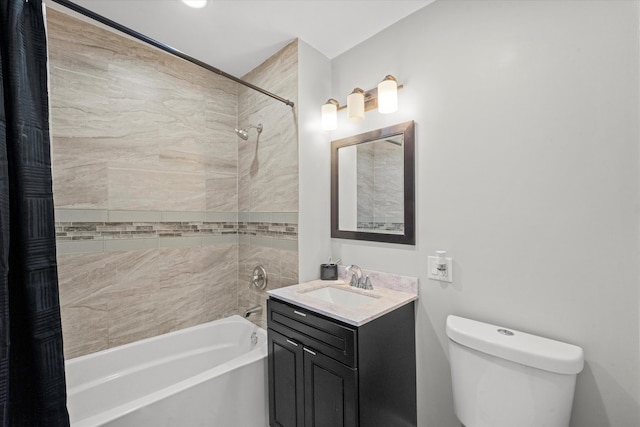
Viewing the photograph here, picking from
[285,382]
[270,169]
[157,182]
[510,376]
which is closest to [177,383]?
[285,382]

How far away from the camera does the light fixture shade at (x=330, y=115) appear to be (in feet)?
6.37

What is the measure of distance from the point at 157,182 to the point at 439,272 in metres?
1.98

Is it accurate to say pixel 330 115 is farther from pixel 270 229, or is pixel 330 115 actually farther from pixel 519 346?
pixel 519 346

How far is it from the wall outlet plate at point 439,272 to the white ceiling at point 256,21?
4.77ft

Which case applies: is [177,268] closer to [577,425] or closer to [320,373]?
[320,373]

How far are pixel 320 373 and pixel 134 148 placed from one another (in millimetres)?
1871

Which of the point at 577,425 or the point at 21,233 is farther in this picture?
the point at 577,425

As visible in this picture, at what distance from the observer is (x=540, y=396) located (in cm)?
106

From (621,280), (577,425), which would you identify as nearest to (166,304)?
(577,425)

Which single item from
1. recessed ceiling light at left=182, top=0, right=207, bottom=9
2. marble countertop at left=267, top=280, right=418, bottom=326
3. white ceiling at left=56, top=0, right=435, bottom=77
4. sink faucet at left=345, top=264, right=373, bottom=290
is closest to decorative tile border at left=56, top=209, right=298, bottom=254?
marble countertop at left=267, top=280, right=418, bottom=326

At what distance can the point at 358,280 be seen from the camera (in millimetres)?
1830

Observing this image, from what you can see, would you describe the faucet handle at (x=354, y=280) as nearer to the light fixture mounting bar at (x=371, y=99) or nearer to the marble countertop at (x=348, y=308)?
the marble countertop at (x=348, y=308)

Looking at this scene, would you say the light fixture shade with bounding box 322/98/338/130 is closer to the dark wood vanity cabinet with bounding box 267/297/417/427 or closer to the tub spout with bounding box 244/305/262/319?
the dark wood vanity cabinet with bounding box 267/297/417/427

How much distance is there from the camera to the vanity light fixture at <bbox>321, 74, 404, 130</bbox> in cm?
164
